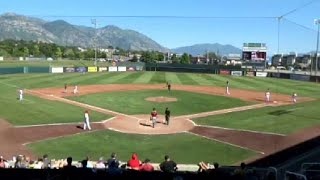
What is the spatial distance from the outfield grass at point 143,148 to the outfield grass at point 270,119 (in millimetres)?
5806

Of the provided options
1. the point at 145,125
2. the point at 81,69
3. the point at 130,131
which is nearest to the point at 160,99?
the point at 145,125

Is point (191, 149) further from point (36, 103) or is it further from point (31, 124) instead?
point (36, 103)

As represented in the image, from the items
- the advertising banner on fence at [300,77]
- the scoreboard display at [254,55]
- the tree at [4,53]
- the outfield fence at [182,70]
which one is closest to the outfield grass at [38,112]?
the outfield fence at [182,70]

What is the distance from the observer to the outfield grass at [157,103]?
4188cm

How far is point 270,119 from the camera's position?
36.7m

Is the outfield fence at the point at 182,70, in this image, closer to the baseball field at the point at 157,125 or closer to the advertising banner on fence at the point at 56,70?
the advertising banner on fence at the point at 56,70

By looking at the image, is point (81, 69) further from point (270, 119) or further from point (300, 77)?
point (270, 119)

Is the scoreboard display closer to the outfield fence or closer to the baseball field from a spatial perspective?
the outfield fence

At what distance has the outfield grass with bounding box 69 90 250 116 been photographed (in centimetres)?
4188

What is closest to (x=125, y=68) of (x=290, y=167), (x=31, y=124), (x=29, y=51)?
(x=31, y=124)

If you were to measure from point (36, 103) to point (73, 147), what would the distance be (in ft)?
64.4

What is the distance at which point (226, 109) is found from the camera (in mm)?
42531

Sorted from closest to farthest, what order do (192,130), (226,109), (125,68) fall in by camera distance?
(192,130) < (226,109) < (125,68)

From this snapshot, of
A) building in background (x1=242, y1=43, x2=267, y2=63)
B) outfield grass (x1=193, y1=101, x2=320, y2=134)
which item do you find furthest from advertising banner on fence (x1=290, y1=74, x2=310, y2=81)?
outfield grass (x1=193, y1=101, x2=320, y2=134)
